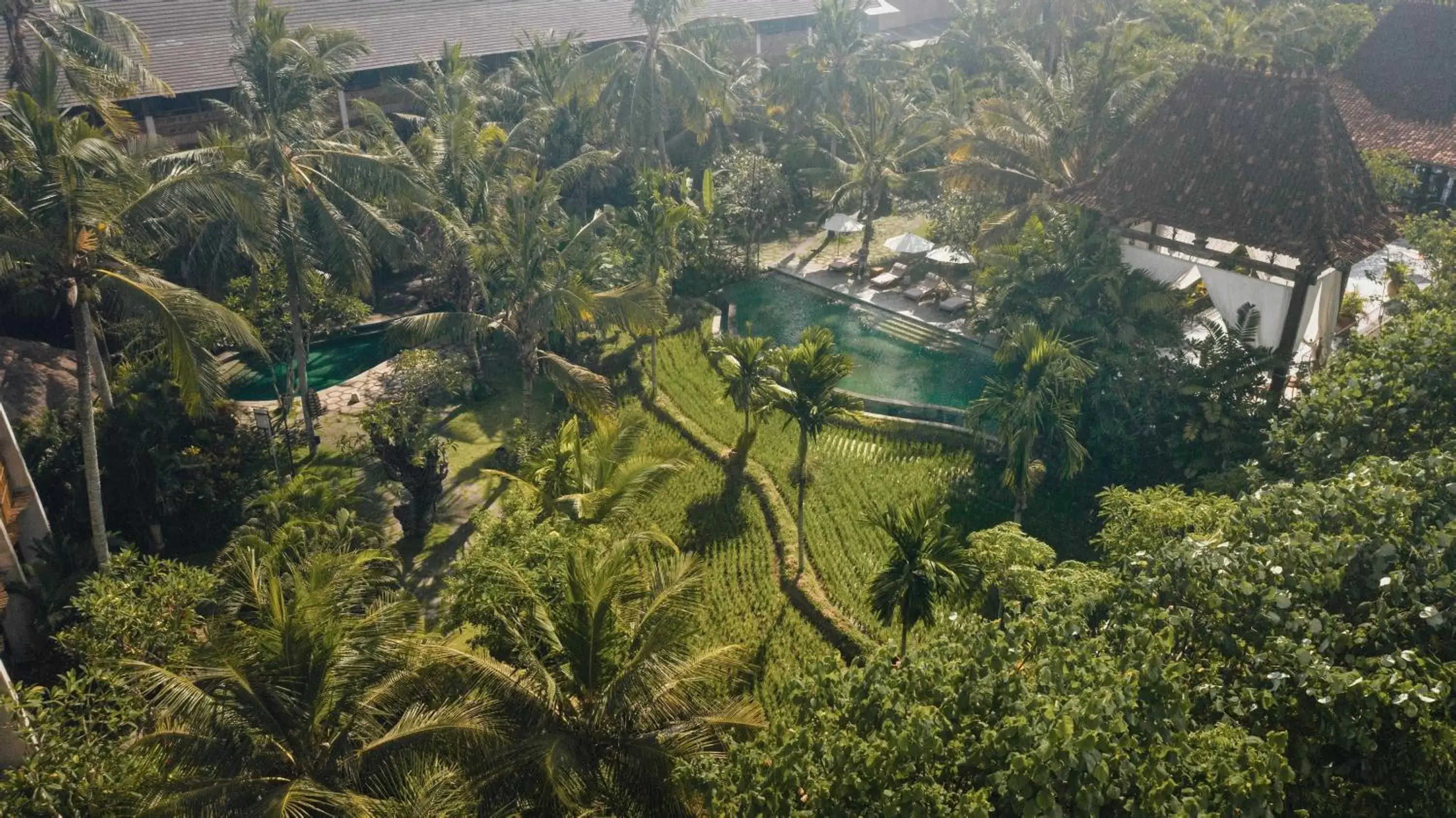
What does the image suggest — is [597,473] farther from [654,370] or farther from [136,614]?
[654,370]

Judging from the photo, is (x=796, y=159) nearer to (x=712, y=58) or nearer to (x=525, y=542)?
(x=712, y=58)

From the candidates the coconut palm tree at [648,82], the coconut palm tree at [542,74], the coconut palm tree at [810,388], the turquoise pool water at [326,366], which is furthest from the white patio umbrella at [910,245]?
the turquoise pool water at [326,366]

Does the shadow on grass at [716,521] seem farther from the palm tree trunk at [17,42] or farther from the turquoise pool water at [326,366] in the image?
the palm tree trunk at [17,42]

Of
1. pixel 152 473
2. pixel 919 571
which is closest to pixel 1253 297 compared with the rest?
pixel 919 571

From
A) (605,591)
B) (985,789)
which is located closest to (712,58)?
(605,591)

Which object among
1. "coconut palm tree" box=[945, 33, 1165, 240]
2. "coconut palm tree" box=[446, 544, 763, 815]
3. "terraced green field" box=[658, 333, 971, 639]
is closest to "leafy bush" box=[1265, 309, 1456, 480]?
"terraced green field" box=[658, 333, 971, 639]

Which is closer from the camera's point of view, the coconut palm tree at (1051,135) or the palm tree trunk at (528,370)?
the palm tree trunk at (528,370)
